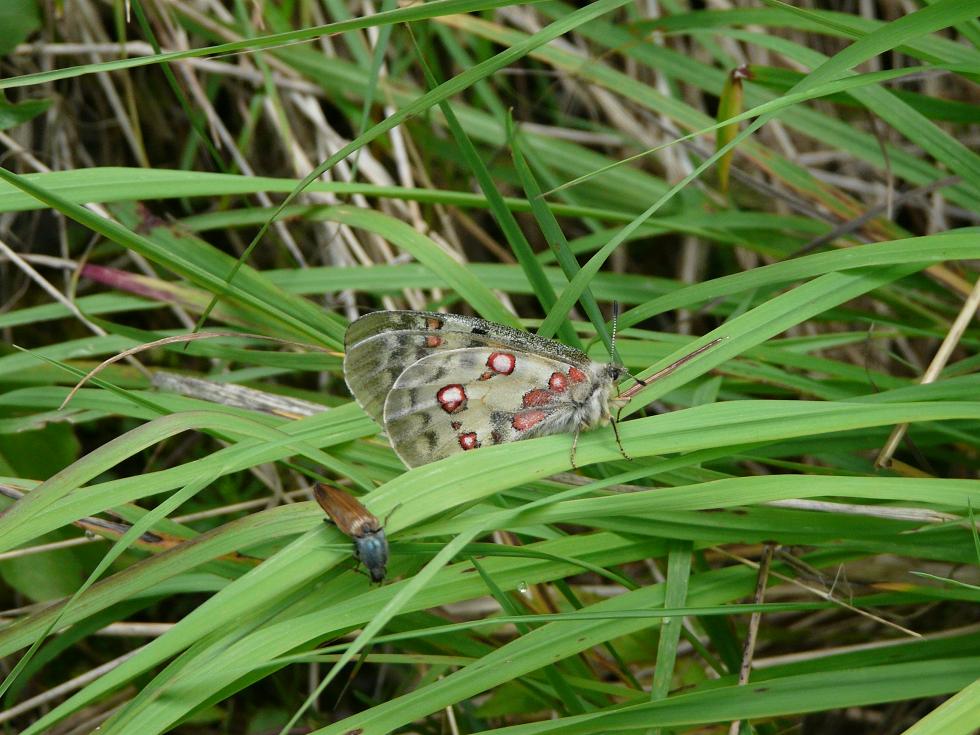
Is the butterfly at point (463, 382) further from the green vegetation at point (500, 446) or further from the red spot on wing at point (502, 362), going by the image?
the green vegetation at point (500, 446)

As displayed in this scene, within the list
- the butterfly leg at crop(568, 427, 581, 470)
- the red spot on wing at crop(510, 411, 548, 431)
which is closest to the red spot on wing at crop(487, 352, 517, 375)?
the red spot on wing at crop(510, 411, 548, 431)

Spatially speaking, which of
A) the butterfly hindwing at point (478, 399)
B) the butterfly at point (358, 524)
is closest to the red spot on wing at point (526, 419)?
the butterfly hindwing at point (478, 399)

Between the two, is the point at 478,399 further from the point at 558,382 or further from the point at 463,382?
the point at 558,382

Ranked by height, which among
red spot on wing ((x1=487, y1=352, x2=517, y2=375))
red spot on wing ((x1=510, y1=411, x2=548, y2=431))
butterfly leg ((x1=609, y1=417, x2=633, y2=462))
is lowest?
red spot on wing ((x1=510, y1=411, x2=548, y2=431))

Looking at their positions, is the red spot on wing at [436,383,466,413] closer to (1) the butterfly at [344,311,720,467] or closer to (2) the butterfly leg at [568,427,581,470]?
(1) the butterfly at [344,311,720,467]

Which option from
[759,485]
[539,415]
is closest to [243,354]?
[539,415]

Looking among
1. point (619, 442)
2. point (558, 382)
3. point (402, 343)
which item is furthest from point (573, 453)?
Answer: point (402, 343)

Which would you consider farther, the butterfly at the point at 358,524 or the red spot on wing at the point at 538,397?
the red spot on wing at the point at 538,397

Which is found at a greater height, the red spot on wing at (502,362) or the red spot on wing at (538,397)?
the red spot on wing at (502,362)
